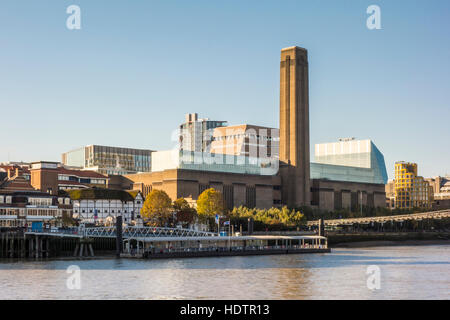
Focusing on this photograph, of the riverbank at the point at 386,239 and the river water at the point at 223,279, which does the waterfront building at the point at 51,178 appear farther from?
the river water at the point at 223,279

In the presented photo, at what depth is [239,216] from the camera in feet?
573

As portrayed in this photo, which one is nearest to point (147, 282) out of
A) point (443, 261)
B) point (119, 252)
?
point (119, 252)

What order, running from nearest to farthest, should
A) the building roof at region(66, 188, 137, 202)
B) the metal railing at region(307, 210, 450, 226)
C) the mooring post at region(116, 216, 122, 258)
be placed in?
the mooring post at region(116, 216, 122, 258) → the building roof at region(66, 188, 137, 202) → the metal railing at region(307, 210, 450, 226)

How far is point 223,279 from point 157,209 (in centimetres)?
7652

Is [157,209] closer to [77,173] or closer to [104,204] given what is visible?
[104,204]

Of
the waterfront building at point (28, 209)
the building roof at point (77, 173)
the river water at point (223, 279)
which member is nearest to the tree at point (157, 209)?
the waterfront building at point (28, 209)

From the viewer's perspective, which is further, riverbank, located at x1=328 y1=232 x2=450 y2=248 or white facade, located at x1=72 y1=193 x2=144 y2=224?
riverbank, located at x1=328 y1=232 x2=450 y2=248

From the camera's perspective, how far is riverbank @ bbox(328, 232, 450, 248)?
167250 millimetres

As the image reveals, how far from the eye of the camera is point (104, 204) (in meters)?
165

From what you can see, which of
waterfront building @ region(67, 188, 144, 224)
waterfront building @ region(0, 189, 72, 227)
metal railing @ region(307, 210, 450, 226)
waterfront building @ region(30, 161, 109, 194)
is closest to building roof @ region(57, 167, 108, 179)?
waterfront building @ region(30, 161, 109, 194)

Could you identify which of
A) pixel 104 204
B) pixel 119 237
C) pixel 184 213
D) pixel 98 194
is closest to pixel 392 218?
pixel 184 213

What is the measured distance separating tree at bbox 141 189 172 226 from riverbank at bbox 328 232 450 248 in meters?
36.9

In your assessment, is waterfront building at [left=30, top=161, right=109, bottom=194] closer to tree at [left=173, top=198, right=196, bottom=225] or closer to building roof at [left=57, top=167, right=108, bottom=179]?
building roof at [left=57, top=167, right=108, bottom=179]
